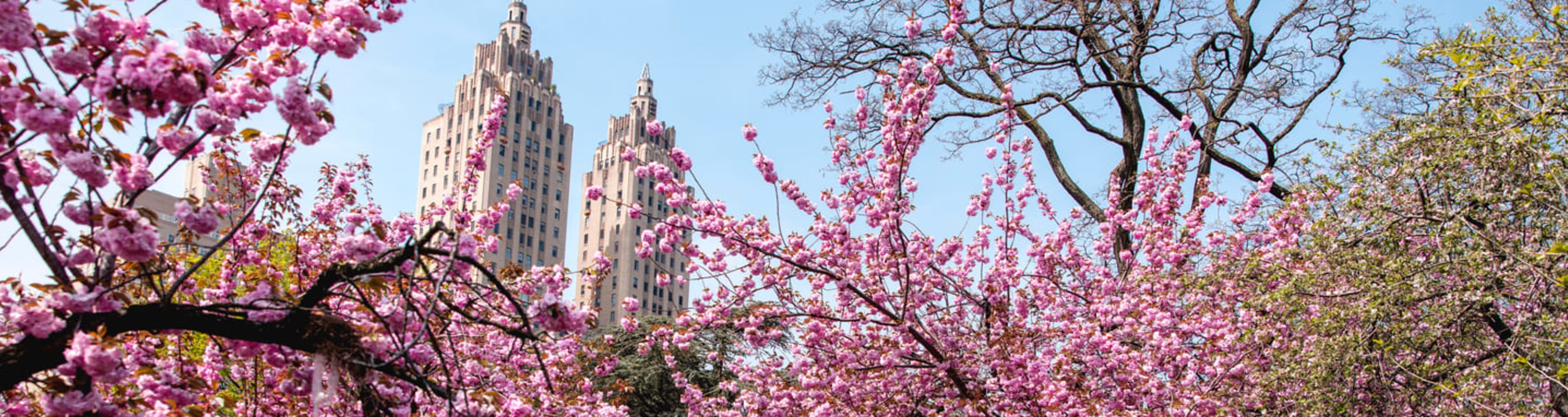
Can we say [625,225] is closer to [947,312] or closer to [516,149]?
[516,149]

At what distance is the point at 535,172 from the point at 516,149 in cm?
235

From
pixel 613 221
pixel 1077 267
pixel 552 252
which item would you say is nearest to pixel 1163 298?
pixel 1077 267

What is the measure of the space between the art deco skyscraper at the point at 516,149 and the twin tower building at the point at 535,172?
72 mm

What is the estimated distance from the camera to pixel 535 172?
69.8 meters

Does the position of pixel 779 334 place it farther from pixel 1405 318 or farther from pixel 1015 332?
pixel 1405 318

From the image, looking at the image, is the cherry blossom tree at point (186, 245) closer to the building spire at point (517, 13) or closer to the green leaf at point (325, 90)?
the green leaf at point (325, 90)

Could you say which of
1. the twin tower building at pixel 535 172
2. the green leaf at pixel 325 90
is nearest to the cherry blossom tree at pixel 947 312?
the green leaf at pixel 325 90

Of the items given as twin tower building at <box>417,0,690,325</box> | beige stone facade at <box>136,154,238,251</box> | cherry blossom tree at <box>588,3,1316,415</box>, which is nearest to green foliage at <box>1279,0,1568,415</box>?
cherry blossom tree at <box>588,3,1316,415</box>

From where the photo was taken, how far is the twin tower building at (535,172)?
2608 inches

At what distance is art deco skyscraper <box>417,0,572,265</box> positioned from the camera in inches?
2596

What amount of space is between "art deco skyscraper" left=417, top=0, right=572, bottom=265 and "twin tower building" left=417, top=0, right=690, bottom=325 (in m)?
0.07

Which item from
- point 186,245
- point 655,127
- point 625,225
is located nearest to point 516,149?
point 625,225

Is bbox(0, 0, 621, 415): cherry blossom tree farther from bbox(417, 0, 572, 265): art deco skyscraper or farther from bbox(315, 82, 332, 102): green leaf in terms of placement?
bbox(417, 0, 572, 265): art deco skyscraper

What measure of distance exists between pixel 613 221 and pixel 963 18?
228 ft
